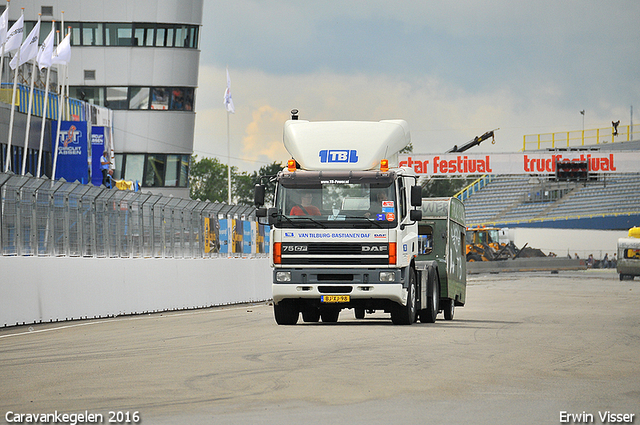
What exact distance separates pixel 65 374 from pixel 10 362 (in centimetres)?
→ 180

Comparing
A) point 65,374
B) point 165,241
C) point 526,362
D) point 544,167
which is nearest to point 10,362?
point 65,374

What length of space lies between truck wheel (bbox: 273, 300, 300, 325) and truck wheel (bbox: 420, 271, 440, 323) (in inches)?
113

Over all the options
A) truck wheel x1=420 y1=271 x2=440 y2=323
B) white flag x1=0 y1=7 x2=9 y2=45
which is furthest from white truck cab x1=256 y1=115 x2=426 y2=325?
white flag x1=0 y1=7 x2=9 y2=45

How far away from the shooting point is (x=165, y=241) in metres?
27.7

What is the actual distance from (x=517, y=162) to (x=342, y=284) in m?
45.9

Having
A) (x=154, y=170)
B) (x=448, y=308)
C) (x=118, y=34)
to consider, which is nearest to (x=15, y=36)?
(x=118, y=34)

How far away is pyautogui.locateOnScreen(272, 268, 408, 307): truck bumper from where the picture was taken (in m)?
18.9

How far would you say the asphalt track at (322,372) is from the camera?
863 centimetres

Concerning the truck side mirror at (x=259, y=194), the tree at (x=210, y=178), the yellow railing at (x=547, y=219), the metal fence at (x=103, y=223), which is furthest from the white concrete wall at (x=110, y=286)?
the tree at (x=210, y=178)

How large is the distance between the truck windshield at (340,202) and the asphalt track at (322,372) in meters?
1.89

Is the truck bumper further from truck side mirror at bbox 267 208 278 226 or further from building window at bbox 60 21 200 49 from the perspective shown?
building window at bbox 60 21 200 49

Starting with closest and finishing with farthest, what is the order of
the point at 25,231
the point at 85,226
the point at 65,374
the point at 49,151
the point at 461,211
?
1. the point at 65,374
2. the point at 25,231
3. the point at 85,226
4. the point at 461,211
5. the point at 49,151

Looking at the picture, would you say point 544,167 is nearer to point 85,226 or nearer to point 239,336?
point 85,226

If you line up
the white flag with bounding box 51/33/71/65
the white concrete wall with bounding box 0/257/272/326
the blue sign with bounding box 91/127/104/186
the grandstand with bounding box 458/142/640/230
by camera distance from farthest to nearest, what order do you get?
the grandstand with bounding box 458/142/640/230
the blue sign with bounding box 91/127/104/186
the white flag with bounding box 51/33/71/65
the white concrete wall with bounding box 0/257/272/326
